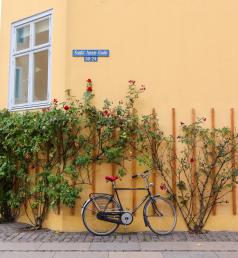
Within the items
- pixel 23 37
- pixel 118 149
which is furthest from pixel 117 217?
pixel 23 37

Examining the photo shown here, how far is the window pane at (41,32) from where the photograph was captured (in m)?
8.91

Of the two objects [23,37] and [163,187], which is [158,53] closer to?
[163,187]

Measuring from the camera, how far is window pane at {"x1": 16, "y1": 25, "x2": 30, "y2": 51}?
9.28 m

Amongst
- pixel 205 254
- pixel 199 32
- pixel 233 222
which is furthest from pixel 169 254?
pixel 199 32

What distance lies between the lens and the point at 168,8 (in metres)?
8.31

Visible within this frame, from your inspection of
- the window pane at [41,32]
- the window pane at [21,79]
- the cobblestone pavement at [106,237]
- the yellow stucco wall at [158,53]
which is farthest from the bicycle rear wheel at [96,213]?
the window pane at [41,32]

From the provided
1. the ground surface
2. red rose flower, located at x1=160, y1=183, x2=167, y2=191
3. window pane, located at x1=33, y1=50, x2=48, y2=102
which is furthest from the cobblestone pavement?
window pane, located at x1=33, y1=50, x2=48, y2=102

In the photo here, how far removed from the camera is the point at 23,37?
9406 mm

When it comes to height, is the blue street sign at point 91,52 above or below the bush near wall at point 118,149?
above

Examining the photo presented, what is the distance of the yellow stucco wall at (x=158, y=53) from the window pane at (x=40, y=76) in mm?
485

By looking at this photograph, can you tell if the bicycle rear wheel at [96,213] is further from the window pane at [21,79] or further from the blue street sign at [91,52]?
the window pane at [21,79]

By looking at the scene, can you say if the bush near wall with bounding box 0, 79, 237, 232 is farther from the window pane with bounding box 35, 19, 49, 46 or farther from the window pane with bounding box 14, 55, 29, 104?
the window pane with bounding box 35, 19, 49, 46

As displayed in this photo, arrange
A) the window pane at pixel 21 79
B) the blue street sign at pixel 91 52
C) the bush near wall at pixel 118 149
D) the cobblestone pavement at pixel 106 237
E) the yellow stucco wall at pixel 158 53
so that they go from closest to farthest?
the cobblestone pavement at pixel 106 237 < the bush near wall at pixel 118 149 < the yellow stucco wall at pixel 158 53 < the blue street sign at pixel 91 52 < the window pane at pixel 21 79

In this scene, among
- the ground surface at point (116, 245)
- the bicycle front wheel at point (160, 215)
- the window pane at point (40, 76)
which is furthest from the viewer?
the window pane at point (40, 76)
